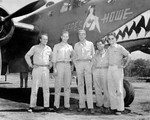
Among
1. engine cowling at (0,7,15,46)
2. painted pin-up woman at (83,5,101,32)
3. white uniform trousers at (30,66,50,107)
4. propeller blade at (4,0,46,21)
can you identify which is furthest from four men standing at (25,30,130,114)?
propeller blade at (4,0,46,21)

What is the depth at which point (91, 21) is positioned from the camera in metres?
8.31

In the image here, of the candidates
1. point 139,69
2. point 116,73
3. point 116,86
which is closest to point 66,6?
point 116,73

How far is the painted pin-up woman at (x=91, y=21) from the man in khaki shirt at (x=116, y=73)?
2.66 meters

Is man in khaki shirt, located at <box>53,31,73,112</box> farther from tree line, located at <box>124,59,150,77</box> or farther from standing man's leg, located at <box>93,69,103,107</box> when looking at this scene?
tree line, located at <box>124,59,150,77</box>

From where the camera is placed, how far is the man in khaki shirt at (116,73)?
17.8ft

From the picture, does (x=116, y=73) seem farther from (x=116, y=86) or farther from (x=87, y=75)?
(x=87, y=75)

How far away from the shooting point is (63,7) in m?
9.77

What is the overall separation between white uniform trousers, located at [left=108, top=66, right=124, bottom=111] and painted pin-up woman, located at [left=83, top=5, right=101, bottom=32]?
289 centimetres

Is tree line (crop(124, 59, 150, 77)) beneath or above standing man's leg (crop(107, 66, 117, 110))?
above

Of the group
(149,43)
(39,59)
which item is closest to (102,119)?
(39,59)

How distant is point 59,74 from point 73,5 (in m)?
4.28

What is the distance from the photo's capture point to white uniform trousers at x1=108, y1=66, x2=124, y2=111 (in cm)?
542

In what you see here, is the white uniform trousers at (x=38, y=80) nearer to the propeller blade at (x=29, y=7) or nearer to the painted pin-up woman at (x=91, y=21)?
the painted pin-up woman at (x=91, y=21)

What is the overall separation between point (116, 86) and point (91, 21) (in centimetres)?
345
